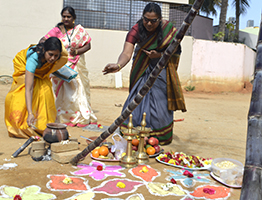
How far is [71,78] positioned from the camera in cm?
488

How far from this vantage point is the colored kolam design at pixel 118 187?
2.57 meters

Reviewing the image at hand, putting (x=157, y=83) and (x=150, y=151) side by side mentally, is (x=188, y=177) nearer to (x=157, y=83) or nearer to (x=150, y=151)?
(x=150, y=151)

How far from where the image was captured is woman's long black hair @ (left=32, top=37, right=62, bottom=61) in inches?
150

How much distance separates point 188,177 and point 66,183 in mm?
1302

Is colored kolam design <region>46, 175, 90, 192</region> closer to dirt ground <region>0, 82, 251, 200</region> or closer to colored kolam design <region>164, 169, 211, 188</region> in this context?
dirt ground <region>0, 82, 251, 200</region>

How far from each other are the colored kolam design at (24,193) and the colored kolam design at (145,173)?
3.15 feet

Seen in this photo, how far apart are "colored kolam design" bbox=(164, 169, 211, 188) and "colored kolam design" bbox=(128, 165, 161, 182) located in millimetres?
159

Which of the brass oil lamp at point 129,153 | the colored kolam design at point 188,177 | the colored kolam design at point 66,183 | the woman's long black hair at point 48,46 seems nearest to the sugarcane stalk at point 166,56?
the colored kolam design at point 66,183

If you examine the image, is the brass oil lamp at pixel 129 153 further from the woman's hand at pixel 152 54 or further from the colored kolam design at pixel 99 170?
the woman's hand at pixel 152 54

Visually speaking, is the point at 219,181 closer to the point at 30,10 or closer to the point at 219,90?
the point at 30,10

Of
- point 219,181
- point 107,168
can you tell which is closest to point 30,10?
point 107,168

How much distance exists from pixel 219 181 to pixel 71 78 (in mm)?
3021

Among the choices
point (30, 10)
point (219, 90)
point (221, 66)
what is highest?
point (30, 10)

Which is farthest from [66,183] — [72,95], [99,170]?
[72,95]
